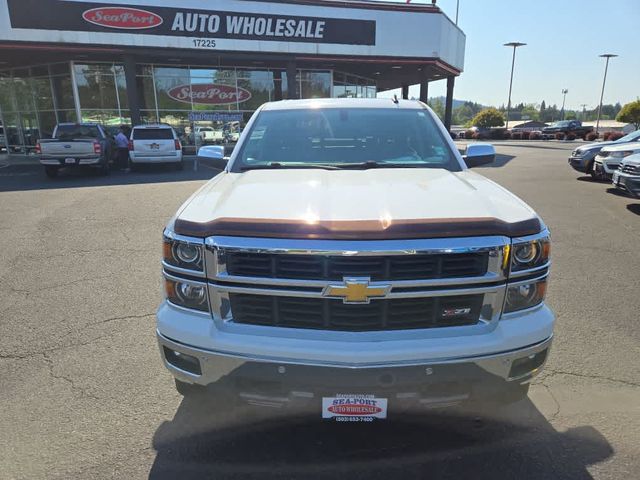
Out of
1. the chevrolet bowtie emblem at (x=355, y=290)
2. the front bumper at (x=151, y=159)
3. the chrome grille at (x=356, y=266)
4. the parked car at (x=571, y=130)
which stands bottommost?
the parked car at (x=571, y=130)

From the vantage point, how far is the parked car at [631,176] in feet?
29.1

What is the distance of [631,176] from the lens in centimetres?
896

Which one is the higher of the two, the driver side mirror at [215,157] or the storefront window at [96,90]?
the storefront window at [96,90]

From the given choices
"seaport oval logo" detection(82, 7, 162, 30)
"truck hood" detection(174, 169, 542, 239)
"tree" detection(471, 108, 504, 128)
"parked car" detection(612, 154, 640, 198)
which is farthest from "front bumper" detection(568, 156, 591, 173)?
"tree" detection(471, 108, 504, 128)

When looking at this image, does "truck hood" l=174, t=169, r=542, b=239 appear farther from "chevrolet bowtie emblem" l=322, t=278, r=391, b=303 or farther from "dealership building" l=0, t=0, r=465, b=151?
"dealership building" l=0, t=0, r=465, b=151

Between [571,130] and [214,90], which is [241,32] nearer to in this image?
[214,90]

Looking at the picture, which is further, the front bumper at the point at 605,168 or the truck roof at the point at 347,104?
the front bumper at the point at 605,168

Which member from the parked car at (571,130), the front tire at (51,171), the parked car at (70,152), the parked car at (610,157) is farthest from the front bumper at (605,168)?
the parked car at (571,130)

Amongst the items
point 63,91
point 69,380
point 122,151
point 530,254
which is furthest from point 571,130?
point 69,380

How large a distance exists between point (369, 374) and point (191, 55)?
21.6m

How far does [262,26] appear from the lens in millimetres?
20906

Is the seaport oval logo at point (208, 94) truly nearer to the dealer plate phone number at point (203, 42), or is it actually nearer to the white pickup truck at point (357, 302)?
the dealer plate phone number at point (203, 42)

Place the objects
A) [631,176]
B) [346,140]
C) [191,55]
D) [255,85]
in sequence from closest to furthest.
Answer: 1. [346,140]
2. [631,176]
3. [191,55]
4. [255,85]

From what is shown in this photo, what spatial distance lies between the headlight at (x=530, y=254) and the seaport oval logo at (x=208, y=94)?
24.1 metres
